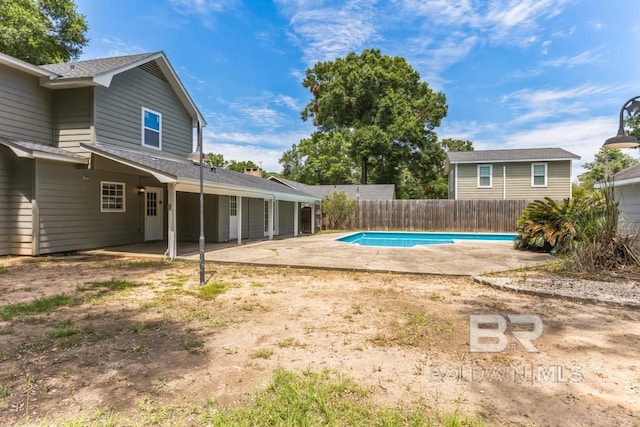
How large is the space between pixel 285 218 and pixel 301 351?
1467 cm

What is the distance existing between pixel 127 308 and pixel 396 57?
1283 inches

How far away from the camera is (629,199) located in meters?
8.33

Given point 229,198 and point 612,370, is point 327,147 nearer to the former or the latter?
point 229,198

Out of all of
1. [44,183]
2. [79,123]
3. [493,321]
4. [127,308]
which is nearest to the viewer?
[493,321]

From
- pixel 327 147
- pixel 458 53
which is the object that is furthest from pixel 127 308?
pixel 327 147

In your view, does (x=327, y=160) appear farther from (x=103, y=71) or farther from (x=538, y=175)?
(x=103, y=71)

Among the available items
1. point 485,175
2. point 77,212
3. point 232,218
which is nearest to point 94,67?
point 77,212

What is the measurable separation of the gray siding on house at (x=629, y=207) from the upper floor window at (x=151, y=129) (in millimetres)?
13542

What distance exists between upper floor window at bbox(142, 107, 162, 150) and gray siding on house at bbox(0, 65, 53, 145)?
247 centimetres

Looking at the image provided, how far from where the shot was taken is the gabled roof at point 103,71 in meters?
8.92

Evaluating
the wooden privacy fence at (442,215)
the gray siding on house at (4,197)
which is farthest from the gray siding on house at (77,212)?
the wooden privacy fence at (442,215)

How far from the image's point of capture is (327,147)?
33.5m

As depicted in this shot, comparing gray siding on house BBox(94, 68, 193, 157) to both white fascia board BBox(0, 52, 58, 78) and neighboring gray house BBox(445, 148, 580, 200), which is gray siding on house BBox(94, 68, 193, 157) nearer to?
white fascia board BBox(0, 52, 58, 78)

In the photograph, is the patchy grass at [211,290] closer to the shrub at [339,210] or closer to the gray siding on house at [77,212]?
the gray siding on house at [77,212]
